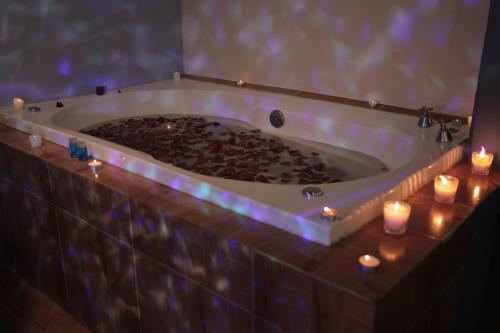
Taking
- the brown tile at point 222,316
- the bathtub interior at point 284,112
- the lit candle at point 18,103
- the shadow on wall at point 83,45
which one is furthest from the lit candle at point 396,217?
the shadow on wall at point 83,45

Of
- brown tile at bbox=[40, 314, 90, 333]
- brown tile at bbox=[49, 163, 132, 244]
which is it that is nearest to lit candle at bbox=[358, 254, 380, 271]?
brown tile at bbox=[49, 163, 132, 244]

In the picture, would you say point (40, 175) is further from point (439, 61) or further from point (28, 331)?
point (439, 61)

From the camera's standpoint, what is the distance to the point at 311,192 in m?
1.37

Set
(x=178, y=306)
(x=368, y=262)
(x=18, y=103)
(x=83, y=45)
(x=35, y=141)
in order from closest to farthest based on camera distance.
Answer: (x=368, y=262) → (x=178, y=306) → (x=35, y=141) → (x=18, y=103) → (x=83, y=45)

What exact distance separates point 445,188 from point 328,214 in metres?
0.41

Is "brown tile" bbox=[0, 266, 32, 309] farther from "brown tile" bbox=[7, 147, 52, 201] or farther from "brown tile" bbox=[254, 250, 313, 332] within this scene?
"brown tile" bbox=[254, 250, 313, 332]

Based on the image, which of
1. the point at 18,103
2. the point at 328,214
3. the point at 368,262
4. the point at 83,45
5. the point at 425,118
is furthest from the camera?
the point at 83,45

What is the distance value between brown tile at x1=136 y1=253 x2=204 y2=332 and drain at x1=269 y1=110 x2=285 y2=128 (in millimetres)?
1244

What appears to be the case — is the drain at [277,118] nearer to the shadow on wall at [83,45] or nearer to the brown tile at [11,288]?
the shadow on wall at [83,45]

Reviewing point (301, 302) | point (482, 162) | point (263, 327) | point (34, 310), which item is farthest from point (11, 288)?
point (482, 162)

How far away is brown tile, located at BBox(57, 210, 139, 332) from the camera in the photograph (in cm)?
159

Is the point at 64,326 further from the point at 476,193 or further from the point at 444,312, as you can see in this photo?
the point at 476,193

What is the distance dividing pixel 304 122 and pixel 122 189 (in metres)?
1.16

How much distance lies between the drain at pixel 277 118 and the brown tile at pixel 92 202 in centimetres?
118
